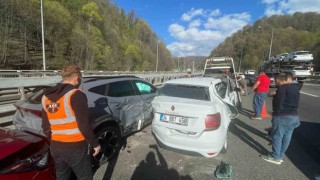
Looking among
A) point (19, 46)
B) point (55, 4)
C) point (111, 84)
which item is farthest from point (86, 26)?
point (111, 84)

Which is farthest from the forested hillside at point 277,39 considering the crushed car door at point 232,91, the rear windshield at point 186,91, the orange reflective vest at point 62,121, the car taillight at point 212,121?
the orange reflective vest at point 62,121

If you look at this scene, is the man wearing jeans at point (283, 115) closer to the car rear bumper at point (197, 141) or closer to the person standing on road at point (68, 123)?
the car rear bumper at point (197, 141)

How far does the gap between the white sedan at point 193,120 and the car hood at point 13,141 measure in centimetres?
233

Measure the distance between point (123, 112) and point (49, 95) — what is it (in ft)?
9.00

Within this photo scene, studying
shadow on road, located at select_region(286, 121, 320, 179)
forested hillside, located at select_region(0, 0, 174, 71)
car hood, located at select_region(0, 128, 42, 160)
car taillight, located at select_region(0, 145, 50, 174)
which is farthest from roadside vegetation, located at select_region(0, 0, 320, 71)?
shadow on road, located at select_region(286, 121, 320, 179)

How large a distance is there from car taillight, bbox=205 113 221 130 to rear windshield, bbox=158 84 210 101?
558mm

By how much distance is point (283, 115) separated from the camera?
4.59m

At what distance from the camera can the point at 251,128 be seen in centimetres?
719

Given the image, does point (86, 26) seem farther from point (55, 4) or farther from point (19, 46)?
point (19, 46)

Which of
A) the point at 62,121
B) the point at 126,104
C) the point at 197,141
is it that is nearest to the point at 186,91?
the point at 197,141

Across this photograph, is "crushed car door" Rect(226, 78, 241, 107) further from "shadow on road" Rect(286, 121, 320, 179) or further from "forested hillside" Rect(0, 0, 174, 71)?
"forested hillside" Rect(0, 0, 174, 71)

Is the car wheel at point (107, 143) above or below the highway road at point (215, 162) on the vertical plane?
above

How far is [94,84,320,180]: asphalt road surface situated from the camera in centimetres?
414

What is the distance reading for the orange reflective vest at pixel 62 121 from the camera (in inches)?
101
